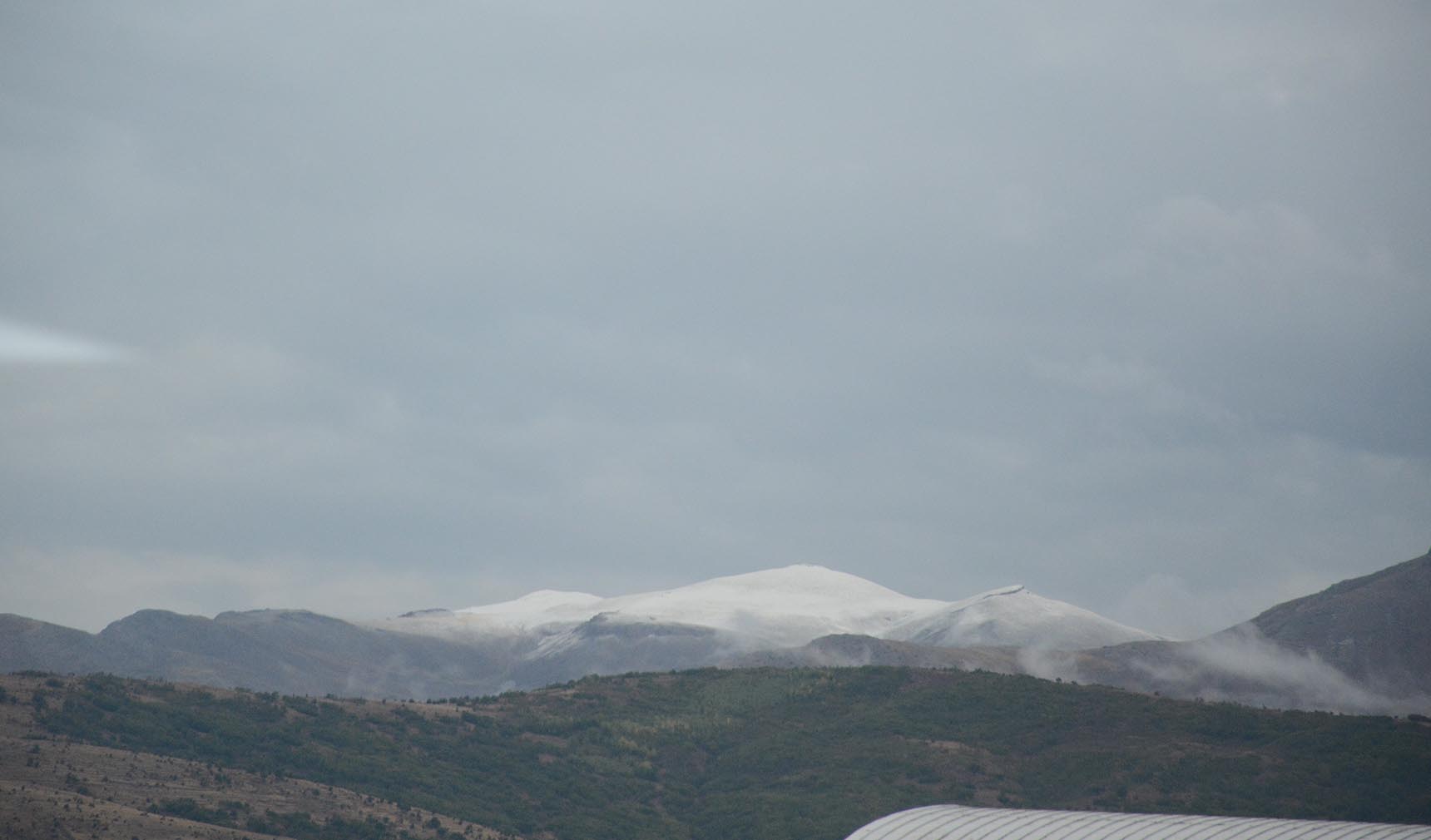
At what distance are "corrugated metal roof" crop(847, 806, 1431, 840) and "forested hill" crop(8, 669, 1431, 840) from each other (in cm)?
2279

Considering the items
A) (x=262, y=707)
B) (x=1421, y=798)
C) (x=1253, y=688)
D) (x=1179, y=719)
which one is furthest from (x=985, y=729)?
(x=1253, y=688)

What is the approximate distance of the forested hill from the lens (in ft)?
242

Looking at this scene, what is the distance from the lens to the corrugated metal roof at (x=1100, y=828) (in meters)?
43.1

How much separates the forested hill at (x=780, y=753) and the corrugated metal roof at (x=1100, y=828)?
2279cm

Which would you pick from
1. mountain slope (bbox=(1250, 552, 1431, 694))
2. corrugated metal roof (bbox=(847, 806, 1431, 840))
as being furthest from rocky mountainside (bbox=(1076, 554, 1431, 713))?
corrugated metal roof (bbox=(847, 806, 1431, 840))

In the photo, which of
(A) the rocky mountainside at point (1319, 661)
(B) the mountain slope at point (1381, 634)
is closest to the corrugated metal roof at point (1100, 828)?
(A) the rocky mountainside at point (1319, 661)

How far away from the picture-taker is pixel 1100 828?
4638 centimetres

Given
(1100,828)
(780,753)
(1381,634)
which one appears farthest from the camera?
(1381,634)

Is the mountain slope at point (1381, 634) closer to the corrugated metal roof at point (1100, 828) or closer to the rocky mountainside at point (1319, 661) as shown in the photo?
the rocky mountainside at point (1319, 661)

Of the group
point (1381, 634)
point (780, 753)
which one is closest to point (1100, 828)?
point (780, 753)

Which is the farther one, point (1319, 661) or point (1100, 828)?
point (1319, 661)

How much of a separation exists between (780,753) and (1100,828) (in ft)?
148

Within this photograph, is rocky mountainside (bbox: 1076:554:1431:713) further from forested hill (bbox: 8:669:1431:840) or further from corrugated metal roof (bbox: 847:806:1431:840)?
corrugated metal roof (bbox: 847:806:1431:840)

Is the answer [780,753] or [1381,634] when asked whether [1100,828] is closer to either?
[780,753]
